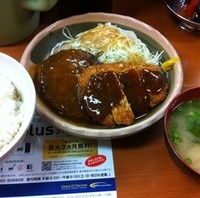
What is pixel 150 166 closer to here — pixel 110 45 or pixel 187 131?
pixel 187 131

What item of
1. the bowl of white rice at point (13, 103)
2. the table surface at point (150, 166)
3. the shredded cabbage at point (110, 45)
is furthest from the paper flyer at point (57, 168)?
the shredded cabbage at point (110, 45)

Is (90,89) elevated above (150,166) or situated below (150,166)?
above

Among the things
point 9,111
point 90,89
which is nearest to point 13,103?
point 9,111

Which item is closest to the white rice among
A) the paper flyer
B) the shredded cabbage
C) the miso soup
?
the paper flyer

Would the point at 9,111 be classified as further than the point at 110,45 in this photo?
No

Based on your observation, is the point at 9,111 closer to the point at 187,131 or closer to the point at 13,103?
the point at 13,103

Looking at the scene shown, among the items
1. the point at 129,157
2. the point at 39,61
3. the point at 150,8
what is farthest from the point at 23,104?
the point at 150,8

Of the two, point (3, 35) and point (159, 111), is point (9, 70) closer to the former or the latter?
point (3, 35)
